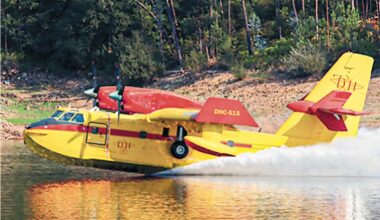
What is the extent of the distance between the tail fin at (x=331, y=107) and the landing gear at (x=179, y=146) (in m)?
4.01

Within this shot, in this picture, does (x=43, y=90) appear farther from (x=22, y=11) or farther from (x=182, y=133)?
(x=182, y=133)

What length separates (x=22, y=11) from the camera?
8394 cm

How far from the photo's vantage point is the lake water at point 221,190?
33.8m

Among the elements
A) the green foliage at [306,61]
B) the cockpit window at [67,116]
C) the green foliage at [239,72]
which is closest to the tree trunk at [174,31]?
the green foliage at [239,72]

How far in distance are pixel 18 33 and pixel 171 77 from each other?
1535cm

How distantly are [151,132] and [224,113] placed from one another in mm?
3340

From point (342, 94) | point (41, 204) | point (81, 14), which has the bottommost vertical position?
point (41, 204)

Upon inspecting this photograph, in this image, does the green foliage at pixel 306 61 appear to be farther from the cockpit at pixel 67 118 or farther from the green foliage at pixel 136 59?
the cockpit at pixel 67 118

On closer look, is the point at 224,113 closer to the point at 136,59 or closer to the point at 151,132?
the point at 151,132

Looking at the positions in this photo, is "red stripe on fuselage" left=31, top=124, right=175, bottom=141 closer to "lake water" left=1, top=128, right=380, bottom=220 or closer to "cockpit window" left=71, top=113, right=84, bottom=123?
"cockpit window" left=71, top=113, right=84, bottom=123

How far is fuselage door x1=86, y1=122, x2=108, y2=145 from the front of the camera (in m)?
40.8

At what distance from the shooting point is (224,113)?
39188 mm

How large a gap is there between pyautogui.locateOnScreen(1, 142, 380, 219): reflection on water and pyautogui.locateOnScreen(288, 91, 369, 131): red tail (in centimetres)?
226

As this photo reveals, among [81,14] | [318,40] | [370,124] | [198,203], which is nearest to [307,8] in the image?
[318,40]
